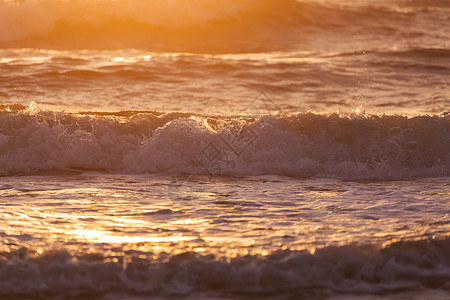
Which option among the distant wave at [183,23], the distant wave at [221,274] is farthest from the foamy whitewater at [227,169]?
the distant wave at [183,23]

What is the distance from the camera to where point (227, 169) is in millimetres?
7168

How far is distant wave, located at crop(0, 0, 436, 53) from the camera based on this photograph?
57.2 ft

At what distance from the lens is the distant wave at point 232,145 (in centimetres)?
723

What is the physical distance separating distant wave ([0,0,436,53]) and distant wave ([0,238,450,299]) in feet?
43.1

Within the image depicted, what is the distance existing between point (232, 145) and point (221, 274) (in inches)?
157

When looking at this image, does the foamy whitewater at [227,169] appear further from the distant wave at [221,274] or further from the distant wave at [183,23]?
the distant wave at [183,23]

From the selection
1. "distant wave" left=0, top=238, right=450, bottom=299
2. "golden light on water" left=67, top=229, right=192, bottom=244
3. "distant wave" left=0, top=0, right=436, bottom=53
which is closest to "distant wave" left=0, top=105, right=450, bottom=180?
"golden light on water" left=67, top=229, right=192, bottom=244

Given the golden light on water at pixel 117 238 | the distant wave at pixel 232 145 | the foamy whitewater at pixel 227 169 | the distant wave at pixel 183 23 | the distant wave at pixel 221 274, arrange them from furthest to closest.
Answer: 1. the distant wave at pixel 183 23
2. the distant wave at pixel 232 145
3. the golden light on water at pixel 117 238
4. the foamy whitewater at pixel 227 169
5. the distant wave at pixel 221 274

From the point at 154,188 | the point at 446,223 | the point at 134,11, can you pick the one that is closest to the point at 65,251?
the point at 154,188

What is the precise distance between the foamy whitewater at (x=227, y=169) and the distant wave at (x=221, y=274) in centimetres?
1

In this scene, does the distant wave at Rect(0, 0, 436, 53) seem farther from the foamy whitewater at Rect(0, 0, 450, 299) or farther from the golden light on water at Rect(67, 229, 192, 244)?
the golden light on water at Rect(67, 229, 192, 244)

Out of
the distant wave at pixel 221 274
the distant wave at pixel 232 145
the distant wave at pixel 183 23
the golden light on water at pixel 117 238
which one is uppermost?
the distant wave at pixel 183 23

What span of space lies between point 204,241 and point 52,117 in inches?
172

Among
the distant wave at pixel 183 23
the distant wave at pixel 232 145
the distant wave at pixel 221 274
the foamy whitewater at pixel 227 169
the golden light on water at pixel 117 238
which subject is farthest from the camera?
the distant wave at pixel 183 23
